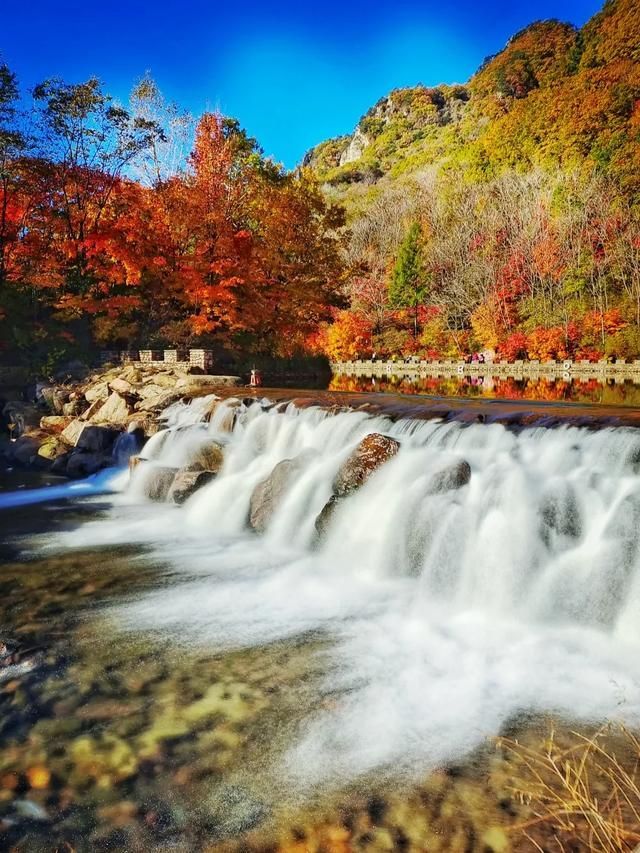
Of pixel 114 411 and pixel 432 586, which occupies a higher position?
pixel 114 411

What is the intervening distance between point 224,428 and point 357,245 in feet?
180

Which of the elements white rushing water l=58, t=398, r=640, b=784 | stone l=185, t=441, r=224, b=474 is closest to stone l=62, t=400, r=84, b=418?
stone l=185, t=441, r=224, b=474

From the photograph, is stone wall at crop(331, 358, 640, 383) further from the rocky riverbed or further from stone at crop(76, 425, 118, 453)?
the rocky riverbed

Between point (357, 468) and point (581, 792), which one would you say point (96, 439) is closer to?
point (357, 468)

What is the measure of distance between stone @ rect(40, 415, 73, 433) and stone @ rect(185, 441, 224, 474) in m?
6.71

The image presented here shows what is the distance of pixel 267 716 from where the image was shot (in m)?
4.11

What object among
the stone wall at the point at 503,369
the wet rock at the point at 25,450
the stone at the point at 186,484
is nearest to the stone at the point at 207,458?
the stone at the point at 186,484

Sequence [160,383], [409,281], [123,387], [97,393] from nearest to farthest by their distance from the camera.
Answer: [123,387] → [97,393] → [160,383] → [409,281]

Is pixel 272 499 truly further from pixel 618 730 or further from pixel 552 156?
pixel 552 156

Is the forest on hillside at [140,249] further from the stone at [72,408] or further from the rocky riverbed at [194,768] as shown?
the rocky riverbed at [194,768]

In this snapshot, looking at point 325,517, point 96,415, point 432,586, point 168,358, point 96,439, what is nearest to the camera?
point 432,586

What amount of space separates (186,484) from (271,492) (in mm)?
2255

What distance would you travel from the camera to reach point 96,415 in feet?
52.3

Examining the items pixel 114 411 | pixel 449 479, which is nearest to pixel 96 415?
pixel 114 411
